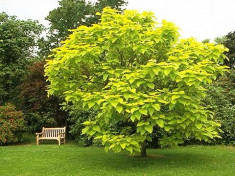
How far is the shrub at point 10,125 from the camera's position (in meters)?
14.8

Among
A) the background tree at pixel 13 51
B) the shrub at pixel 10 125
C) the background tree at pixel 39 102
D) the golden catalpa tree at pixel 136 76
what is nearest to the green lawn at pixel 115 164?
the golden catalpa tree at pixel 136 76

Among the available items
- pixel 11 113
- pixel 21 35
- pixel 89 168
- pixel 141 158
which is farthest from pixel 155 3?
pixel 89 168

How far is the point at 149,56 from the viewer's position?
9.33 meters

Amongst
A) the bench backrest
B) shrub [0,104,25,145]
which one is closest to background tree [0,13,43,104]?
shrub [0,104,25,145]

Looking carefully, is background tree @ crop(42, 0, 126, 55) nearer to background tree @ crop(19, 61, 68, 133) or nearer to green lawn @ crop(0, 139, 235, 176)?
background tree @ crop(19, 61, 68, 133)

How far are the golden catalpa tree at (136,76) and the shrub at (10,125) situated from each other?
678cm

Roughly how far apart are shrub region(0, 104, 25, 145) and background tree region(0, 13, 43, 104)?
111 inches

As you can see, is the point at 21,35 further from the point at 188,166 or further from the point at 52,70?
the point at 188,166

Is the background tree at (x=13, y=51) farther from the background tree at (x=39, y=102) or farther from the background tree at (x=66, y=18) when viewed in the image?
the background tree at (x=66, y=18)

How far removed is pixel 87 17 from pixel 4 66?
14.4 metres

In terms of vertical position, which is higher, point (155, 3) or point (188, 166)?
point (155, 3)

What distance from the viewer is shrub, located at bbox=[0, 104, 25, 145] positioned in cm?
1480

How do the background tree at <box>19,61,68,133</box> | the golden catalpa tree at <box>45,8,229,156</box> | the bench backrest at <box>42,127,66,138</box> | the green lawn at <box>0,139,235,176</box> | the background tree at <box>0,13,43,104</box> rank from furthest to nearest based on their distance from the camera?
the background tree at <box>0,13,43,104</box> < the background tree at <box>19,61,68,133</box> < the bench backrest at <box>42,127,66,138</box> < the green lawn at <box>0,139,235,176</box> < the golden catalpa tree at <box>45,8,229,156</box>

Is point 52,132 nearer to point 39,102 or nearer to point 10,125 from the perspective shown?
point 39,102
